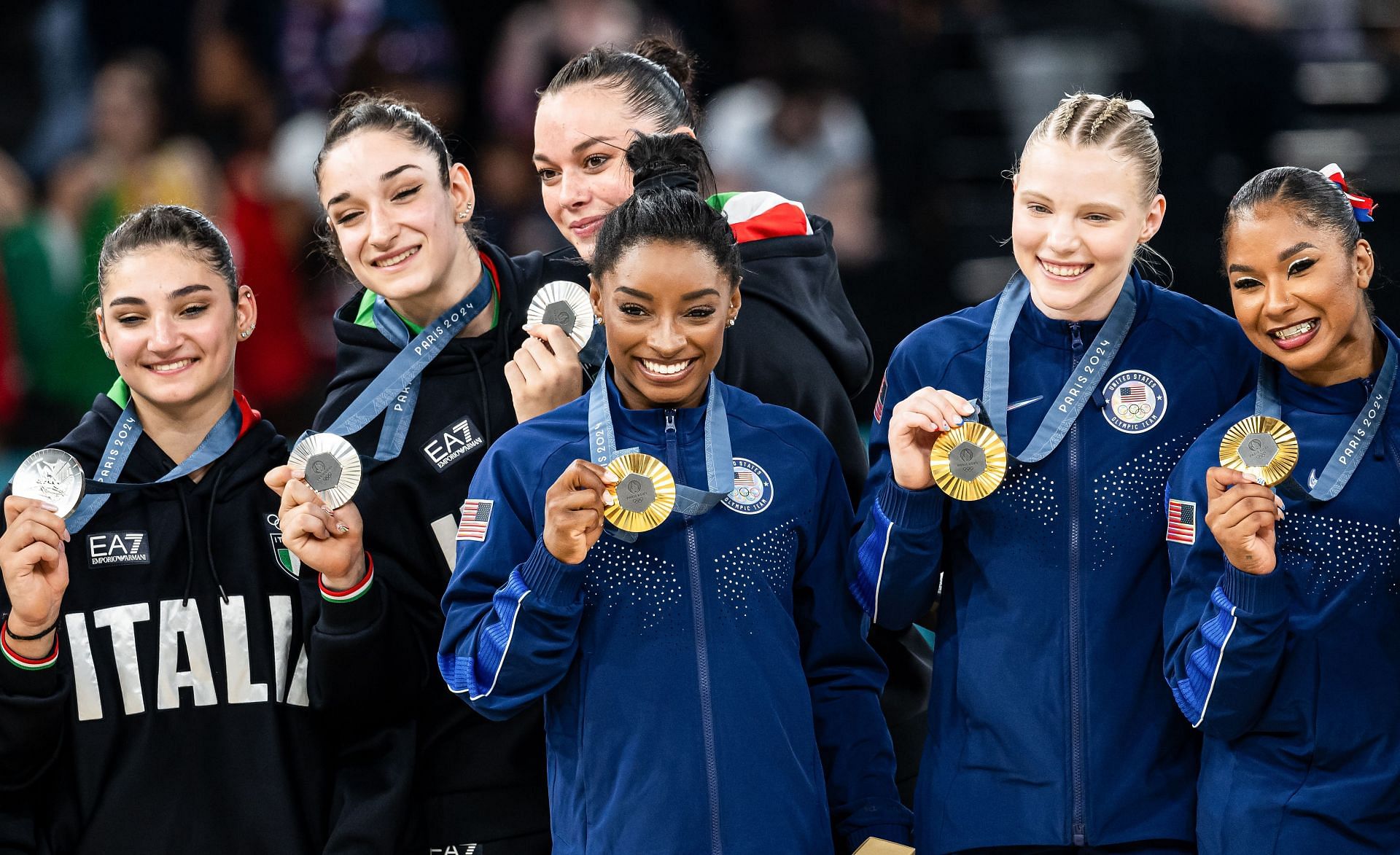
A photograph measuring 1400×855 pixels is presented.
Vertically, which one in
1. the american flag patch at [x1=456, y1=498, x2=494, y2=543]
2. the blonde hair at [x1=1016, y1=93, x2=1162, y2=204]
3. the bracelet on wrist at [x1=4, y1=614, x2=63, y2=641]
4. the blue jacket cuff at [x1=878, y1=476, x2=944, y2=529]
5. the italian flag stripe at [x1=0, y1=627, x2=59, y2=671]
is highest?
the blonde hair at [x1=1016, y1=93, x2=1162, y2=204]

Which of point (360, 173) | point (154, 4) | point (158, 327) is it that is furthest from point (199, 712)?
point (154, 4)

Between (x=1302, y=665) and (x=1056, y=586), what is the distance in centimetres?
41

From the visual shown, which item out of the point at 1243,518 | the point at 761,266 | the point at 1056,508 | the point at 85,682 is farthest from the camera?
the point at 761,266

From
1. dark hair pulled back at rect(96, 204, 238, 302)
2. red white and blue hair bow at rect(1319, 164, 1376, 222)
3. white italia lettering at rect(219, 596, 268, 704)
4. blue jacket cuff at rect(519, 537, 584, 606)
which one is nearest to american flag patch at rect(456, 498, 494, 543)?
blue jacket cuff at rect(519, 537, 584, 606)

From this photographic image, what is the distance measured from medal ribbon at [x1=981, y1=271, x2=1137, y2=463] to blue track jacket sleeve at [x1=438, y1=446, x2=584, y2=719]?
0.78m

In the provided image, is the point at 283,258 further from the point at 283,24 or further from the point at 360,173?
the point at 360,173

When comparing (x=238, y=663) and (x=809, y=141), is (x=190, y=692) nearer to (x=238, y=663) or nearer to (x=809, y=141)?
(x=238, y=663)

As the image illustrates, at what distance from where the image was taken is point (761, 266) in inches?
146

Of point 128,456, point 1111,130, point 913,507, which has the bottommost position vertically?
point 913,507

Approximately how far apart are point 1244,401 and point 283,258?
233 inches

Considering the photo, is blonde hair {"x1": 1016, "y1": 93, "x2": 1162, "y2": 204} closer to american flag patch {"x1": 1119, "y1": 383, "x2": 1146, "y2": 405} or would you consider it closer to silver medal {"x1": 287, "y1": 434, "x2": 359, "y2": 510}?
american flag patch {"x1": 1119, "y1": 383, "x2": 1146, "y2": 405}

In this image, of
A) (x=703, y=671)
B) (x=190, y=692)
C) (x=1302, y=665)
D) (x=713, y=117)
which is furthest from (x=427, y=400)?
(x=713, y=117)

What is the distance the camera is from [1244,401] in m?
3.04

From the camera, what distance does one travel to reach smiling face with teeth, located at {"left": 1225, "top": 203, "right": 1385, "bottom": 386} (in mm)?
2965
